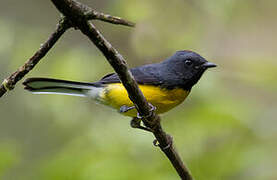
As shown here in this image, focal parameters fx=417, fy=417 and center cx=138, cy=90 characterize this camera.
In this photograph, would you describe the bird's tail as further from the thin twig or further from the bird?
the thin twig

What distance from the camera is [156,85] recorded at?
398cm

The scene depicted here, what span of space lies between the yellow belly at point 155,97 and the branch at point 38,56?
1996 millimetres

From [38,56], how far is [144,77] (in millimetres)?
2226

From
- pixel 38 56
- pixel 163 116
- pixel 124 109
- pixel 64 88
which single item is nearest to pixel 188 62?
pixel 163 116

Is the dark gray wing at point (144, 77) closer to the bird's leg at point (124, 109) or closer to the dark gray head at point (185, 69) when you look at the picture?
the dark gray head at point (185, 69)

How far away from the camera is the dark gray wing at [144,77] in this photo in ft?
13.1

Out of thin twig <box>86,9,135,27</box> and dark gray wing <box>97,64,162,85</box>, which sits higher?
dark gray wing <box>97,64,162,85</box>

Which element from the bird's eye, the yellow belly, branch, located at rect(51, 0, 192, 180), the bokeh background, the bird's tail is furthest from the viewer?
the bird's eye

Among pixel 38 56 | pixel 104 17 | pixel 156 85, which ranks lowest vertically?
pixel 104 17

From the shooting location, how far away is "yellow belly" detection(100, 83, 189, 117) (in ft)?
12.8

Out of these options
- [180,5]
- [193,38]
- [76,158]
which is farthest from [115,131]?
[180,5]

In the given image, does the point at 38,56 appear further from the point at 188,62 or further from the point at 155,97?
the point at 188,62

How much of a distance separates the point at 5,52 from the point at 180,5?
1.99 m

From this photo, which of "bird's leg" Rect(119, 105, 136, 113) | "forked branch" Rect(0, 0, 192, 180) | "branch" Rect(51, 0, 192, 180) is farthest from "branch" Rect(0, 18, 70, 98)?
"bird's leg" Rect(119, 105, 136, 113)
